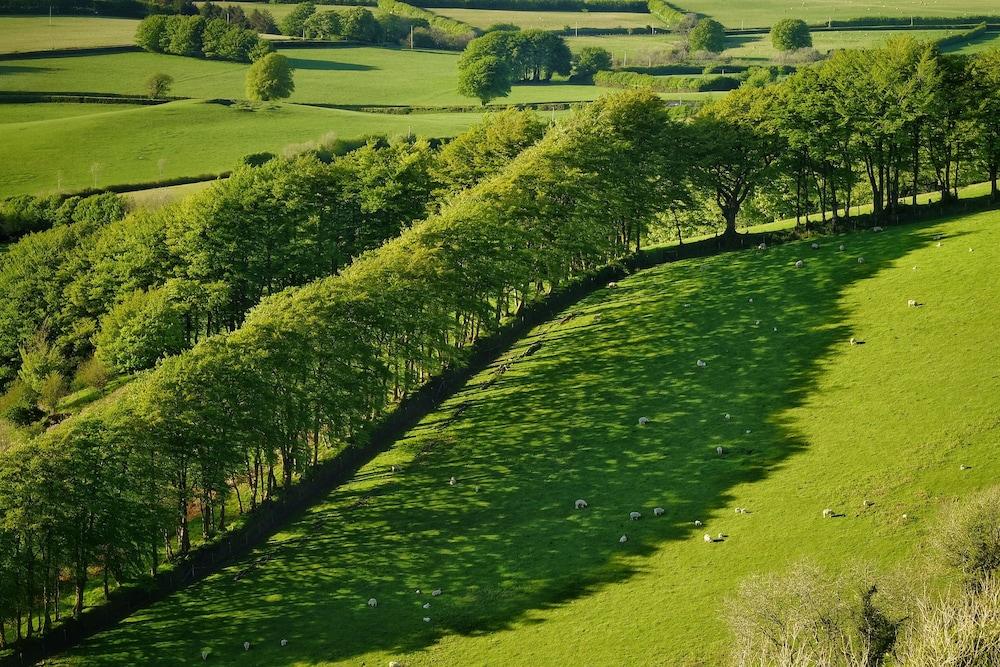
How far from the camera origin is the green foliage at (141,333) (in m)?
118

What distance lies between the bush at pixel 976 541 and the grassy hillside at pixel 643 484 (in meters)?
6.79

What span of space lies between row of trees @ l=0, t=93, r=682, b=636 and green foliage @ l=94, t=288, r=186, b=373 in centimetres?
115

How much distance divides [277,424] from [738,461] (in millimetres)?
32928

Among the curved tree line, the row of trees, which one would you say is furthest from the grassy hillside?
the curved tree line

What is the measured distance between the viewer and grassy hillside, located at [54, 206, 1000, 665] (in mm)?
60469

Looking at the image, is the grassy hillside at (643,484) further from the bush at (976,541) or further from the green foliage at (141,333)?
the green foliage at (141,333)

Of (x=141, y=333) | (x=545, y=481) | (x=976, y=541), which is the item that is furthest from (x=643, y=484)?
(x=141, y=333)

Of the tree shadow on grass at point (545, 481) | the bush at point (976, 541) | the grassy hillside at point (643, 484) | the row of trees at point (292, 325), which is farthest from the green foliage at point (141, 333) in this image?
the bush at point (976, 541)

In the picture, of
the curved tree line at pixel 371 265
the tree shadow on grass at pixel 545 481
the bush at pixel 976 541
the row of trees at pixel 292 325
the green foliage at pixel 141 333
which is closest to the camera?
the bush at pixel 976 541

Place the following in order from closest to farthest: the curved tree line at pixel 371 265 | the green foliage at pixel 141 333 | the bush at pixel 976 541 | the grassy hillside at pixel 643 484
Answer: the bush at pixel 976 541 → the grassy hillside at pixel 643 484 → the curved tree line at pixel 371 265 → the green foliage at pixel 141 333

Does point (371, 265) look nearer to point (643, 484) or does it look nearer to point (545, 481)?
point (545, 481)

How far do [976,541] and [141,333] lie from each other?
304 feet

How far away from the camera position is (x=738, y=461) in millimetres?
73562

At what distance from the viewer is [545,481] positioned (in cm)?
7700
